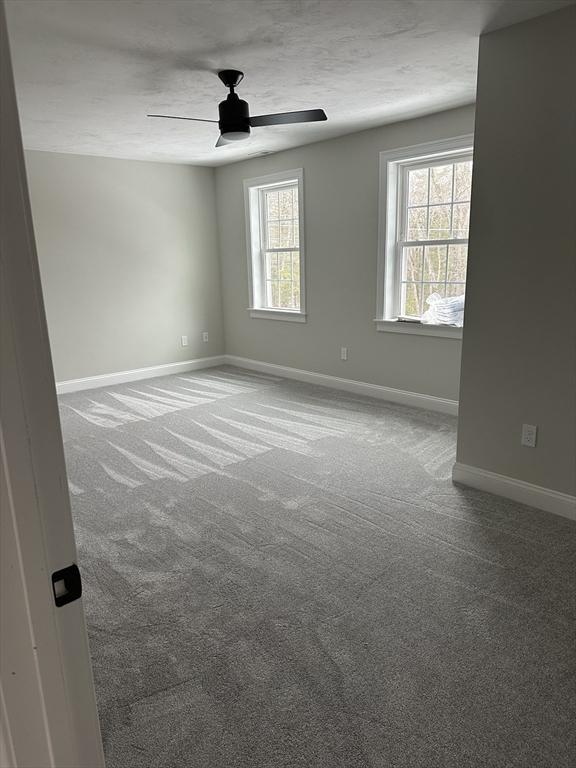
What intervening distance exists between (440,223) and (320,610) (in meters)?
3.53

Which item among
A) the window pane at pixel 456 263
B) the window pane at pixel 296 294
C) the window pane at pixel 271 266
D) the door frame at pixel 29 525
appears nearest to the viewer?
the door frame at pixel 29 525

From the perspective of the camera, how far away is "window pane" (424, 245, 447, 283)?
4.58 m

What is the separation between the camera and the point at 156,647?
1.98 metres

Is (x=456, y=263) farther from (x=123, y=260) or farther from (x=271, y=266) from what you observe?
(x=123, y=260)

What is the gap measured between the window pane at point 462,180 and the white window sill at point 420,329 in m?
1.09

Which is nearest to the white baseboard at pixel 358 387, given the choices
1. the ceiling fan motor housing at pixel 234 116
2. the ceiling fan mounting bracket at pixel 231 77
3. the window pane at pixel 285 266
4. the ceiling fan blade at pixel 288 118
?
the window pane at pixel 285 266

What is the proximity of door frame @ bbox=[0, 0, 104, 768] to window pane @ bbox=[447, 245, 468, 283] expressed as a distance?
4279 millimetres

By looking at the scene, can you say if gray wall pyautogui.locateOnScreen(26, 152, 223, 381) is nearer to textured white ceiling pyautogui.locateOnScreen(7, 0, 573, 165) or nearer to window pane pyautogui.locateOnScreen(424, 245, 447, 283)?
textured white ceiling pyautogui.locateOnScreen(7, 0, 573, 165)

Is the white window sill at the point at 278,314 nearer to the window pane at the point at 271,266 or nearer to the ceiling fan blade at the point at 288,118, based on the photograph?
the window pane at the point at 271,266

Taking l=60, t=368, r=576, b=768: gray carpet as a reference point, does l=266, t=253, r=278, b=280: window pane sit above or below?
above

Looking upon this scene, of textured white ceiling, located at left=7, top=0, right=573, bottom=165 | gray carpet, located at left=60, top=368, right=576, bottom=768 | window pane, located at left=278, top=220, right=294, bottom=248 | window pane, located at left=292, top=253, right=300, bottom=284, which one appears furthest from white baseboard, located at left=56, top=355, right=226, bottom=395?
textured white ceiling, located at left=7, top=0, right=573, bottom=165

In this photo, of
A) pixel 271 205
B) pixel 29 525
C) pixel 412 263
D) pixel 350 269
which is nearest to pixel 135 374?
pixel 271 205

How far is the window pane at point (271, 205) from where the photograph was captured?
6.17 m

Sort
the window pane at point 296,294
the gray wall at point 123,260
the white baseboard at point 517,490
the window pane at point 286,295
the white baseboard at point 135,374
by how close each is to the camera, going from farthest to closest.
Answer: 1. the window pane at point 286,295
2. the window pane at point 296,294
3. the white baseboard at point 135,374
4. the gray wall at point 123,260
5. the white baseboard at point 517,490
